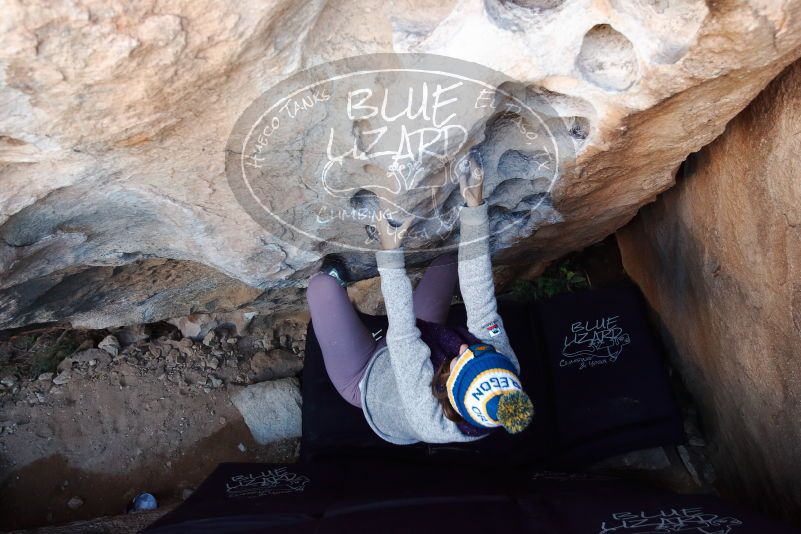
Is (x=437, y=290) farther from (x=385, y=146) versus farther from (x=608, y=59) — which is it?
(x=608, y=59)

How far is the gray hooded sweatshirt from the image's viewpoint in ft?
4.62

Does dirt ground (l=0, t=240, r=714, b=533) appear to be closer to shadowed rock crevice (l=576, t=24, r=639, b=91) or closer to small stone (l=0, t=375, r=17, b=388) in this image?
small stone (l=0, t=375, r=17, b=388)

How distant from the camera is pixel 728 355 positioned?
69.7 inches

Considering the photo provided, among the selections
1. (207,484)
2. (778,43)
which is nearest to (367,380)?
(207,484)

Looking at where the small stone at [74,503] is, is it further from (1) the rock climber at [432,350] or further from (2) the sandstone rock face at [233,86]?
(1) the rock climber at [432,350]

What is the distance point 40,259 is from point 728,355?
1800 mm

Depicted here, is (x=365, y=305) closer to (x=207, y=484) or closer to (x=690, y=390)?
(x=207, y=484)

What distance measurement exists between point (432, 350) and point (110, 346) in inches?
61.4

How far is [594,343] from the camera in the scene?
2.06 meters

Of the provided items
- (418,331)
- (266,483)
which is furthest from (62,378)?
(418,331)

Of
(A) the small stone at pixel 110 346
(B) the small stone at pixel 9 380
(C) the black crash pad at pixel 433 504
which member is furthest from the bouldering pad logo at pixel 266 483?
(B) the small stone at pixel 9 380

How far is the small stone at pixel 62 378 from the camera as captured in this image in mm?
2409

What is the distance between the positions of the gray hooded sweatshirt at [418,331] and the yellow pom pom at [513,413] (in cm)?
20

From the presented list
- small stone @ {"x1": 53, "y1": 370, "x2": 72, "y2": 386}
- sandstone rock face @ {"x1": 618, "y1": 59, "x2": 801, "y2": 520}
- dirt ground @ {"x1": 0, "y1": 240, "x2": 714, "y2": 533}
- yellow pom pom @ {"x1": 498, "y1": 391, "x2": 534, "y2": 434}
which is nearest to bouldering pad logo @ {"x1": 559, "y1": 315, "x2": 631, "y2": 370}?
sandstone rock face @ {"x1": 618, "y1": 59, "x2": 801, "y2": 520}
